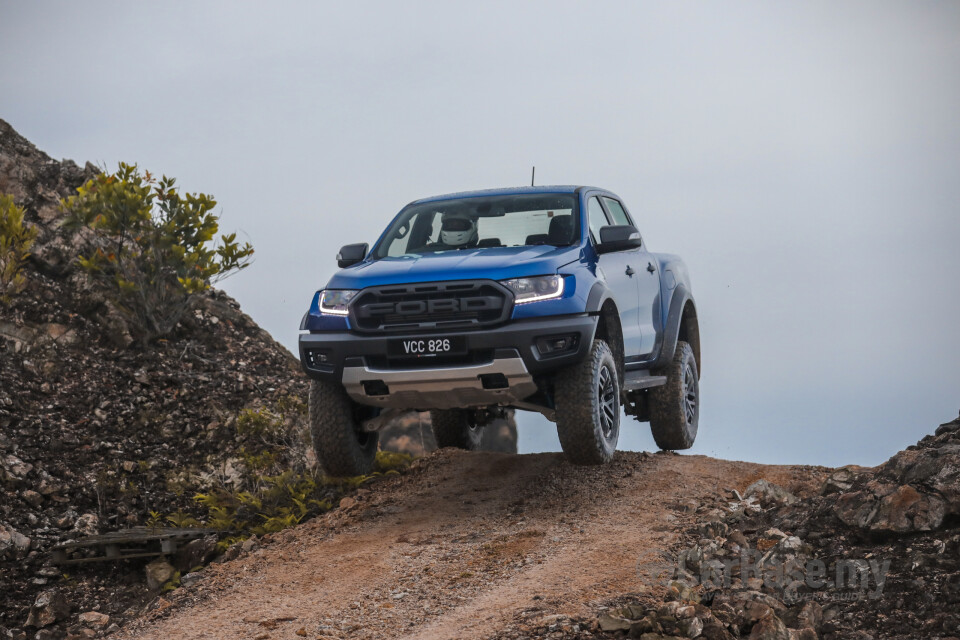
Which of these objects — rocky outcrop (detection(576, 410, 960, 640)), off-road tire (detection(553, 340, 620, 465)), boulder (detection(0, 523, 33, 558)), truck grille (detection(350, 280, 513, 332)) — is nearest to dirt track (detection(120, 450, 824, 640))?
rocky outcrop (detection(576, 410, 960, 640))

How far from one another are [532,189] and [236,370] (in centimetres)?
598

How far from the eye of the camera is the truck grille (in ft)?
24.1

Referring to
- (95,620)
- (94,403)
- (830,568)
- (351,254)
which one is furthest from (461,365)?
(94,403)

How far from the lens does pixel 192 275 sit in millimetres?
13602

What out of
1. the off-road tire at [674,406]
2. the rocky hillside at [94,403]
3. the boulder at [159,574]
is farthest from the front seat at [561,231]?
the rocky hillside at [94,403]

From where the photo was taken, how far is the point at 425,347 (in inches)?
291

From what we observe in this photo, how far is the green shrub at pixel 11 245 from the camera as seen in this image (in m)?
13.5

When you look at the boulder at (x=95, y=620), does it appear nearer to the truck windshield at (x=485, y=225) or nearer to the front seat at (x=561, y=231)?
the truck windshield at (x=485, y=225)

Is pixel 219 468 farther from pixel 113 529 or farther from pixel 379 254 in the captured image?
pixel 379 254

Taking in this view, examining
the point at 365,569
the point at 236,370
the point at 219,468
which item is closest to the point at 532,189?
the point at 365,569

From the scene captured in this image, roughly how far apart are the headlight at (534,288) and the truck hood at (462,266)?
0.05 metres

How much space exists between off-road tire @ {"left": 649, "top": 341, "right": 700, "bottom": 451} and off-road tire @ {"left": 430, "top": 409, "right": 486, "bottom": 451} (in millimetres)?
1983

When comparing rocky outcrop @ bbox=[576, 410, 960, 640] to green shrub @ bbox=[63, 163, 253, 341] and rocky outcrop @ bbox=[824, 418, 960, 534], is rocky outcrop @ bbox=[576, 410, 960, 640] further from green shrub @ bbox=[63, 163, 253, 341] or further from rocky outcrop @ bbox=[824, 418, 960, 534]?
green shrub @ bbox=[63, 163, 253, 341]

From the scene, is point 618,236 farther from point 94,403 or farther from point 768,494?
point 94,403
